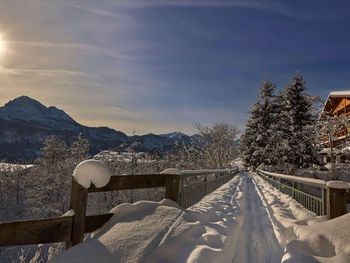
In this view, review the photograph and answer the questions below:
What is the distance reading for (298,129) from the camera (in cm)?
3900

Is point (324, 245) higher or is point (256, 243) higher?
point (324, 245)

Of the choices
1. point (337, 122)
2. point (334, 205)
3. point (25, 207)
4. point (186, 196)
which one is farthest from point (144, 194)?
point (334, 205)

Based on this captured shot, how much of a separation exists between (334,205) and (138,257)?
3328 millimetres

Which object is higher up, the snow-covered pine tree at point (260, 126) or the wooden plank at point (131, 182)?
the snow-covered pine tree at point (260, 126)

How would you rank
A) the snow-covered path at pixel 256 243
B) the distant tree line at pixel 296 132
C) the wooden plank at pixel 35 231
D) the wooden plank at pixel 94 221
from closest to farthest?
the wooden plank at pixel 35 231 → the wooden plank at pixel 94 221 → the snow-covered path at pixel 256 243 → the distant tree line at pixel 296 132

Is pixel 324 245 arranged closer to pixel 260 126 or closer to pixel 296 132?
pixel 296 132

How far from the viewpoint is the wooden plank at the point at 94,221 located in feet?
15.9

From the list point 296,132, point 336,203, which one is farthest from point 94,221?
point 296,132

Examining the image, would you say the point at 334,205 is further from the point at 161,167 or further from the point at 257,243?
the point at 161,167

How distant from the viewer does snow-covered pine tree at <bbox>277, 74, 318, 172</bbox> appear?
37.3 metres

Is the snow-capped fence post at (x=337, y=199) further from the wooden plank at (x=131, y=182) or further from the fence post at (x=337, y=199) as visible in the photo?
the wooden plank at (x=131, y=182)

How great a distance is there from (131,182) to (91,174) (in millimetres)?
1247

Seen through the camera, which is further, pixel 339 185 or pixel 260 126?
pixel 260 126

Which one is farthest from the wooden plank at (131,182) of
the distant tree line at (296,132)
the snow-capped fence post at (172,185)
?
the distant tree line at (296,132)
